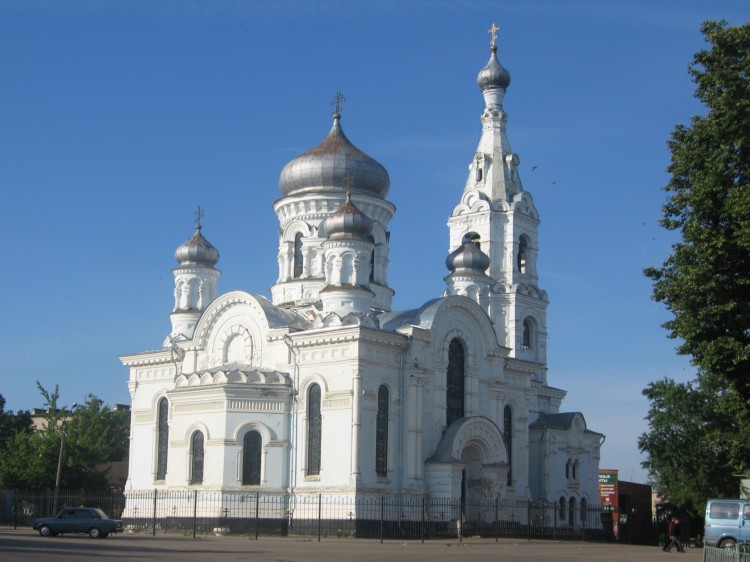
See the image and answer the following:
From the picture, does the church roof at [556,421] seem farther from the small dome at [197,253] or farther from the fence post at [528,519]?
the small dome at [197,253]

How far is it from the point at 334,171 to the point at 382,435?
12.0 meters

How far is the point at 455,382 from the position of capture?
39.4 meters

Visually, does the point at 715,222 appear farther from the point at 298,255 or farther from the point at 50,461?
the point at 50,461

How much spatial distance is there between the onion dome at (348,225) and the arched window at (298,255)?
519cm

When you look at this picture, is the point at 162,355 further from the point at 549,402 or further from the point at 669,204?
the point at 669,204

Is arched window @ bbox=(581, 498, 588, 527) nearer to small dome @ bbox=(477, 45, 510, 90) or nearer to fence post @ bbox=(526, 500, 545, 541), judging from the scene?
fence post @ bbox=(526, 500, 545, 541)

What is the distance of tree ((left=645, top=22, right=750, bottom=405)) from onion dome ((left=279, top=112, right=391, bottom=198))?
21.0 m

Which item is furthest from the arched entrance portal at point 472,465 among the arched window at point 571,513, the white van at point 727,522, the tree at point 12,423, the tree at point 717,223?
the tree at point 12,423

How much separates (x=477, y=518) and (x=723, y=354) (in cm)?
1745

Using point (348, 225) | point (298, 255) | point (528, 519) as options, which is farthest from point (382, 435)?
point (298, 255)

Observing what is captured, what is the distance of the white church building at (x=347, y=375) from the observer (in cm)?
3634

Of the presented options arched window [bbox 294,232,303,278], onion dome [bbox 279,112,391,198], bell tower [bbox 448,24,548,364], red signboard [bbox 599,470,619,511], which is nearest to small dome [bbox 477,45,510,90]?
bell tower [bbox 448,24,548,364]

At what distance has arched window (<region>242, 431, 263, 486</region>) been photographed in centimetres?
3675

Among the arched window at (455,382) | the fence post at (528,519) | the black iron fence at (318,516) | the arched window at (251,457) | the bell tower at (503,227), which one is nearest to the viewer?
the black iron fence at (318,516)
